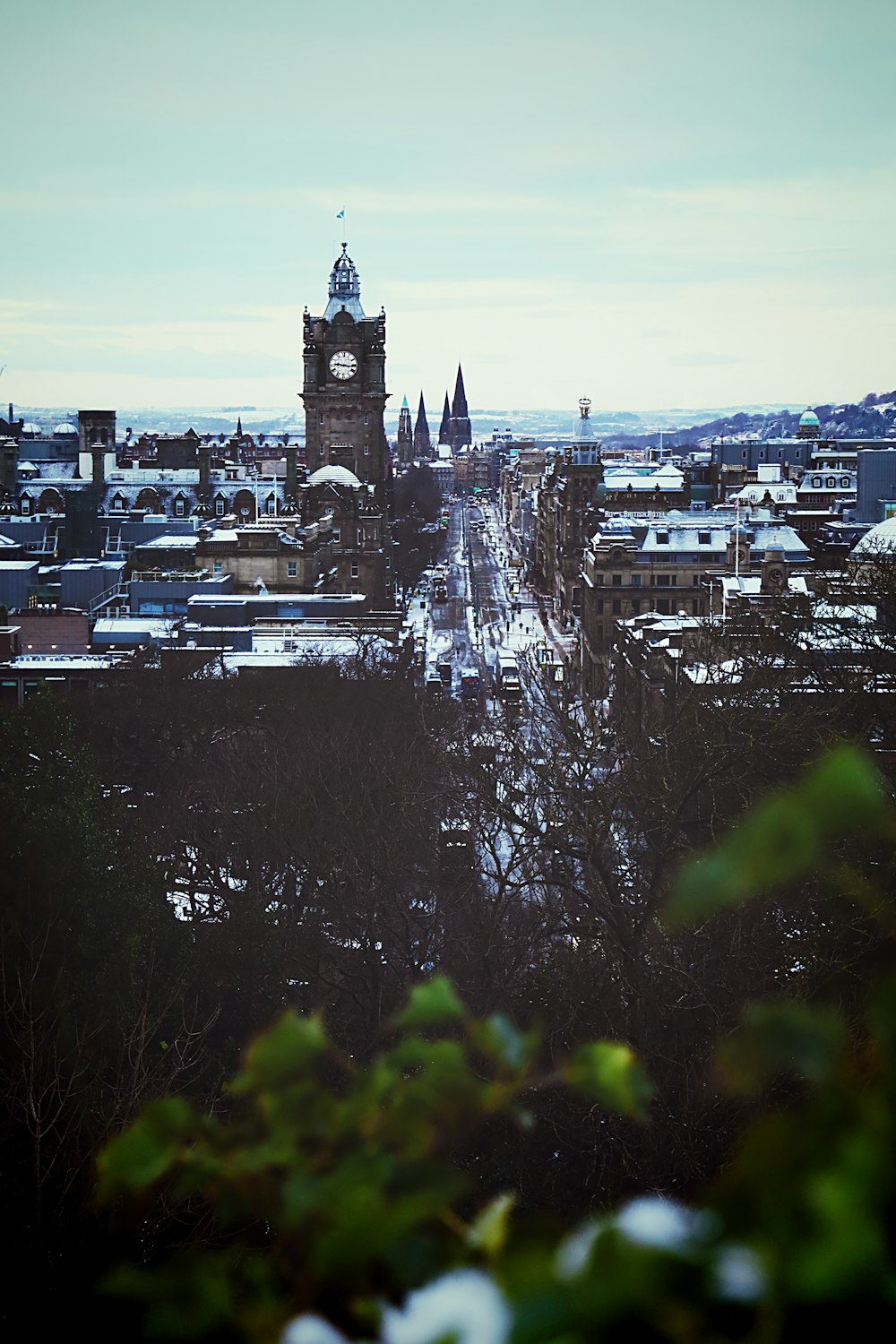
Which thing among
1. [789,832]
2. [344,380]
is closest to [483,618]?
[344,380]

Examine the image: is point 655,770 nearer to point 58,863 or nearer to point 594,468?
point 58,863

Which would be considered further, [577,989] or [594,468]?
[594,468]

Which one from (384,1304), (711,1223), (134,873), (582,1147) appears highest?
(711,1223)

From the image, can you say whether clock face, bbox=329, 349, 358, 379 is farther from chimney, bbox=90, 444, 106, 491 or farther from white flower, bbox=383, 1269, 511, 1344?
white flower, bbox=383, 1269, 511, 1344

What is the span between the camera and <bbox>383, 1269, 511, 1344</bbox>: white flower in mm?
1961

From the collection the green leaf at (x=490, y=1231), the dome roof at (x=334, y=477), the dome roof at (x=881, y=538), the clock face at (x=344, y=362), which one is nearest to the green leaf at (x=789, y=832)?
the green leaf at (x=490, y=1231)

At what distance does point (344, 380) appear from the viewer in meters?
81.1

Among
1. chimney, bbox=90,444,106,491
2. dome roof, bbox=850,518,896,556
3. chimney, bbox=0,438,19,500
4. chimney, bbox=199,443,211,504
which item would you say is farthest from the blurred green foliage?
chimney, bbox=0,438,19,500

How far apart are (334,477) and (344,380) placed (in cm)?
982

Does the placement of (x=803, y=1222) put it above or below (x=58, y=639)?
above

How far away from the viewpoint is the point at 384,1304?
7.06 ft

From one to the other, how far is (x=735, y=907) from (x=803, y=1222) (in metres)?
17.5

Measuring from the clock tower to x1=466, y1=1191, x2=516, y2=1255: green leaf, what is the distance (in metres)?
78.2

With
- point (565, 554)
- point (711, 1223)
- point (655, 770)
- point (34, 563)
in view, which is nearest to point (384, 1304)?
point (711, 1223)
